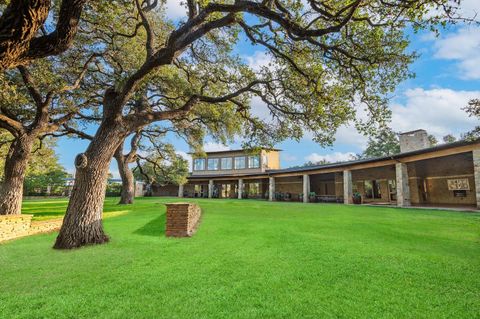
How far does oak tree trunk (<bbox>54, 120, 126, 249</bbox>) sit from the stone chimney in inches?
835

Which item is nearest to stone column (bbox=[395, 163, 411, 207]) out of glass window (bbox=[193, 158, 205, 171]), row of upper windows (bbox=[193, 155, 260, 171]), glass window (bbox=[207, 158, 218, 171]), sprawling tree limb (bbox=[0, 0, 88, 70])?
row of upper windows (bbox=[193, 155, 260, 171])

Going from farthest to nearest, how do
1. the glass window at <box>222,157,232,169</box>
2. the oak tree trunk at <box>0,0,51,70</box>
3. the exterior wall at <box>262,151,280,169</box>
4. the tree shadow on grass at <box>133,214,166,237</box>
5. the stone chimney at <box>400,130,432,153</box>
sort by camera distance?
the glass window at <box>222,157,232,169</box>
the exterior wall at <box>262,151,280,169</box>
the stone chimney at <box>400,130,432,153</box>
the tree shadow on grass at <box>133,214,166,237</box>
the oak tree trunk at <box>0,0,51,70</box>

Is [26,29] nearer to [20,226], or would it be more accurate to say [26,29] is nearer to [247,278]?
[247,278]

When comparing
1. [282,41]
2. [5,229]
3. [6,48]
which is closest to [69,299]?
[6,48]

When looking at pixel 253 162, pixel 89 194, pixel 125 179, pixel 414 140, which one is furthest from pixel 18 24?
pixel 253 162

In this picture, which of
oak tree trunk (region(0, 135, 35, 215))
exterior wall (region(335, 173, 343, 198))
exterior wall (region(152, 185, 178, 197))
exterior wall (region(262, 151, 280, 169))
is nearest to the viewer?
oak tree trunk (region(0, 135, 35, 215))

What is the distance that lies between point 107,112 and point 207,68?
5456 millimetres

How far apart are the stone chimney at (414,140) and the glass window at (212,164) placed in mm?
23036

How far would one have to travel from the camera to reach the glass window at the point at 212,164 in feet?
120

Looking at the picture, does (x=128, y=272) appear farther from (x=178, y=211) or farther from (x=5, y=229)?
(x=5, y=229)

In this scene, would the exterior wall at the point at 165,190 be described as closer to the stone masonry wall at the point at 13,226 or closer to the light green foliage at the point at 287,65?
the light green foliage at the point at 287,65

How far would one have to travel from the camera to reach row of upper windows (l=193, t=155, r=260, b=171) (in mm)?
33469

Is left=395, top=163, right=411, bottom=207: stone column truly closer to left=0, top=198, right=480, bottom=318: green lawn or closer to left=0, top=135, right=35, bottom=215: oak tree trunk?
left=0, top=198, right=480, bottom=318: green lawn

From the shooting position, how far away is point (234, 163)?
3519 centimetres
